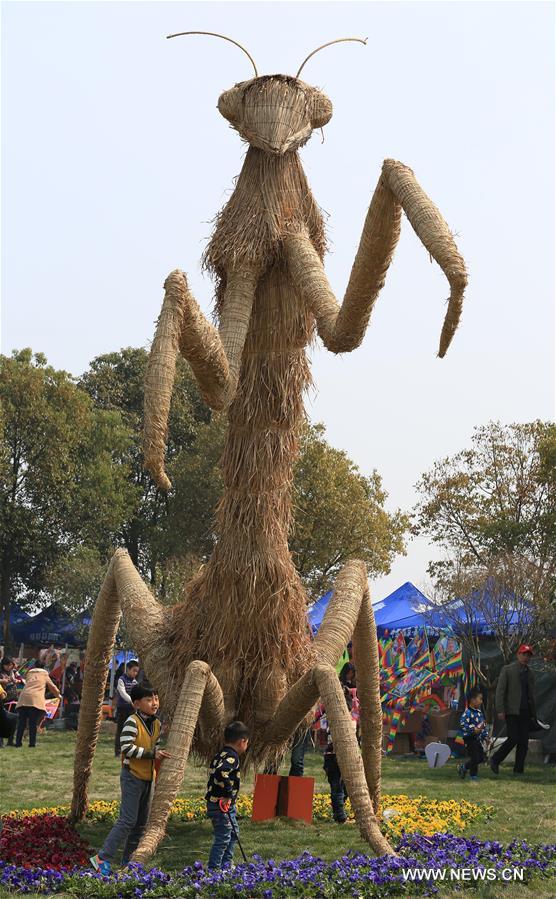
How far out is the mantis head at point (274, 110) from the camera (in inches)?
272

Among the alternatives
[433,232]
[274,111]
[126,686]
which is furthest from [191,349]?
[126,686]

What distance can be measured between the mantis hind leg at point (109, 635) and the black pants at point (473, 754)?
5.27 metres

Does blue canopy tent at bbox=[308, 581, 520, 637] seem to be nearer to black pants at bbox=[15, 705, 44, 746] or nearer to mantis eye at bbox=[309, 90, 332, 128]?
black pants at bbox=[15, 705, 44, 746]

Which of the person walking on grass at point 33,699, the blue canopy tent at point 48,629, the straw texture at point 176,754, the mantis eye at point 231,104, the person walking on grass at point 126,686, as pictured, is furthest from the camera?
the blue canopy tent at point 48,629

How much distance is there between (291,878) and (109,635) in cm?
247

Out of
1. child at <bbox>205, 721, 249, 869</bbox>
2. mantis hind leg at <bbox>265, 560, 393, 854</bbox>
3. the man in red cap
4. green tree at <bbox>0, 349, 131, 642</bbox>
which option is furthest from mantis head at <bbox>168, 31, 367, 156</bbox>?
green tree at <bbox>0, 349, 131, 642</bbox>

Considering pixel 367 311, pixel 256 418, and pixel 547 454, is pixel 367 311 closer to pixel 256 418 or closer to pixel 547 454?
pixel 256 418

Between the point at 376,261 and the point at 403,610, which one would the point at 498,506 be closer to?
the point at 403,610

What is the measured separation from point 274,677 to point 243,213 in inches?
113

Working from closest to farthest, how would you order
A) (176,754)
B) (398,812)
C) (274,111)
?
(176,754), (274,111), (398,812)

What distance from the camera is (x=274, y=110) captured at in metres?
6.92

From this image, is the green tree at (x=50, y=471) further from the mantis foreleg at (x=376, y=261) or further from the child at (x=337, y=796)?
the mantis foreleg at (x=376, y=261)

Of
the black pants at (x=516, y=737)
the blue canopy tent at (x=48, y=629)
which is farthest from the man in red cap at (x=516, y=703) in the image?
the blue canopy tent at (x=48, y=629)

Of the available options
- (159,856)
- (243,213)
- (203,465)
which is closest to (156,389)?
(243,213)
